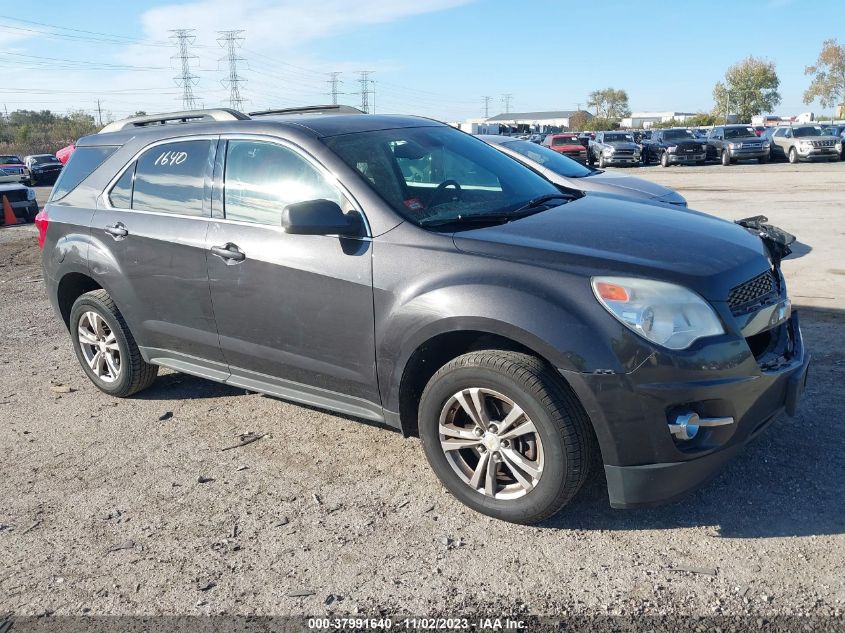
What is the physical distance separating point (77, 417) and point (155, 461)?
1094mm

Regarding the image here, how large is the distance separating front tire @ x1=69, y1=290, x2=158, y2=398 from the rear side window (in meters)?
0.77

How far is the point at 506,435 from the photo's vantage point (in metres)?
3.33

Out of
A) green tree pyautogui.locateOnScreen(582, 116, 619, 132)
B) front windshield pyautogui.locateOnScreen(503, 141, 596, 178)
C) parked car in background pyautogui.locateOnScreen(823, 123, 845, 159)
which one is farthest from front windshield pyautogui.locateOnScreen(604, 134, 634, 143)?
green tree pyautogui.locateOnScreen(582, 116, 619, 132)

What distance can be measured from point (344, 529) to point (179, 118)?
3083 mm

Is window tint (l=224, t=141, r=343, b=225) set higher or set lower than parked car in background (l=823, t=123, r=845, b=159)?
lower

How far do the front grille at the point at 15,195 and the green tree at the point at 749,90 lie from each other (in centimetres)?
10279

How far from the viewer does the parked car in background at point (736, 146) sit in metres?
30.7

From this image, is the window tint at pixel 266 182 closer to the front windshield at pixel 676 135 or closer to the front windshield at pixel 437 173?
the front windshield at pixel 437 173

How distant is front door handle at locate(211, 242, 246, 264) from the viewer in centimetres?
411

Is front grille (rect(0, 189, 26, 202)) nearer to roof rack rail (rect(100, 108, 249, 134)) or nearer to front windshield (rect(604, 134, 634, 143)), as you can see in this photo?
roof rack rail (rect(100, 108, 249, 134))

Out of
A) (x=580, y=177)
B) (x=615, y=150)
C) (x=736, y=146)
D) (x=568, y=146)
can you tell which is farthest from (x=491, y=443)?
(x=615, y=150)

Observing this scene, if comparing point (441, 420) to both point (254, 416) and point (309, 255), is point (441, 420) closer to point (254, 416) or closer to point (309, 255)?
point (309, 255)

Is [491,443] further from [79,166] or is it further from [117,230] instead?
[79,166]

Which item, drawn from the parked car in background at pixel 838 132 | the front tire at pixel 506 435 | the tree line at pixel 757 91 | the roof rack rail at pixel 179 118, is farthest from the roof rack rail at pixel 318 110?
the tree line at pixel 757 91
